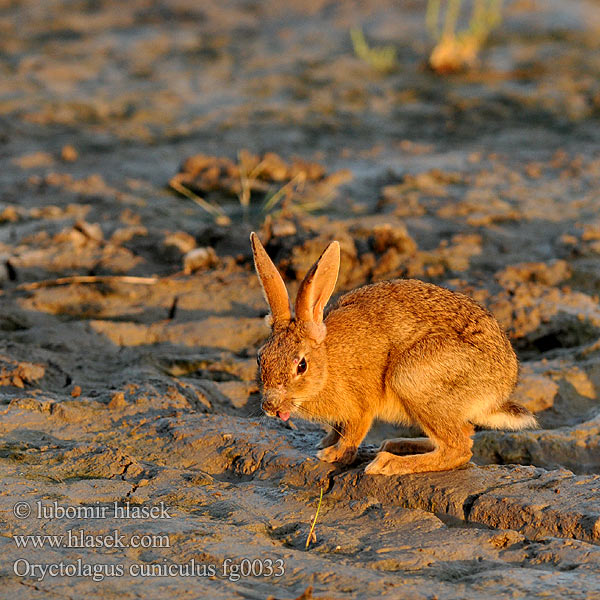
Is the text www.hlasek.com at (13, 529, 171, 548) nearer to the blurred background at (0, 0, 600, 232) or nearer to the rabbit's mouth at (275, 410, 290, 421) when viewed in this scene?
the rabbit's mouth at (275, 410, 290, 421)

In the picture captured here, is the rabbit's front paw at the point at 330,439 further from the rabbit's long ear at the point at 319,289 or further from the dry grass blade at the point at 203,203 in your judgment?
the dry grass blade at the point at 203,203

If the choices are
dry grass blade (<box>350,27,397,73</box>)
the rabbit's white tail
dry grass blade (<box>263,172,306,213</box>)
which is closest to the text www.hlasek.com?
the rabbit's white tail

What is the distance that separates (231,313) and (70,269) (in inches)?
60.9

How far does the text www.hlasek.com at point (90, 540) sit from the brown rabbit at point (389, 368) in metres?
1.02

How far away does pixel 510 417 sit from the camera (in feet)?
15.9

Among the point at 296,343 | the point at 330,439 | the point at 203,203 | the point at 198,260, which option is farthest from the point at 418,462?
the point at 203,203

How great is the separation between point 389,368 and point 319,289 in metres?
0.57

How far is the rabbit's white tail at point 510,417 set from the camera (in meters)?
4.82

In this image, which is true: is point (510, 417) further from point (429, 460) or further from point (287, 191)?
point (287, 191)

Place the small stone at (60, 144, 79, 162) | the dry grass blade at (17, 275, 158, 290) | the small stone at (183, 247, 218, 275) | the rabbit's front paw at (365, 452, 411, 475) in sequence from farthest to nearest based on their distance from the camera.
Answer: the small stone at (60, 144, 79, 162), the small stone at (183, 247, 218, 275), the dry grass blade at (17, 275, 158, 290), the rabbit's front paw at (365, 452, 411, 475)

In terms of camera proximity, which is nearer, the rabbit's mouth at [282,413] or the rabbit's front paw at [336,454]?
the rabbit's mouth at [282,413]

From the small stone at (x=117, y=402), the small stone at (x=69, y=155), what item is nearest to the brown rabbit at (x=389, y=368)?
the small stone at (x=117, y=402)

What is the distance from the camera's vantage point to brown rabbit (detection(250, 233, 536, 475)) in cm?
463

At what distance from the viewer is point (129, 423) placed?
5.05 m
